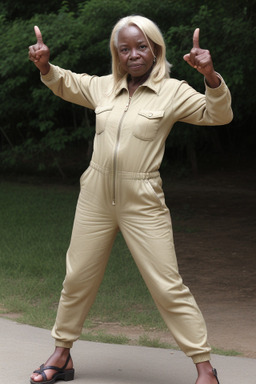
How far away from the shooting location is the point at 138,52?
384 centimetres

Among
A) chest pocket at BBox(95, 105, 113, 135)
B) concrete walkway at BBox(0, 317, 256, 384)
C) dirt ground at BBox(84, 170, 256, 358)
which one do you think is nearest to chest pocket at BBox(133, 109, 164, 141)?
chest pocket at BBox(95, 105, 113, 135)

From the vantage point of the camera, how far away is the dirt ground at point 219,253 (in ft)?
18.8

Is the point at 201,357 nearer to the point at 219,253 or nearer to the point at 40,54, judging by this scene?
the point at 40,54

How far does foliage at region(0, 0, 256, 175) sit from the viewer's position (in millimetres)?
9859

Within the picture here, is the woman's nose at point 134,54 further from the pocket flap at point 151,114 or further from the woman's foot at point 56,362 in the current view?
the woman's foot at point 56,362

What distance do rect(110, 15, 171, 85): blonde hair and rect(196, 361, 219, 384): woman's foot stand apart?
1.51 metres

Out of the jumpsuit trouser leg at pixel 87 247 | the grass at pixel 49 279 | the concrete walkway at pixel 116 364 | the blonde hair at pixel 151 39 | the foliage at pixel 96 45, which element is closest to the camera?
the blonde hair at pixel 151 39

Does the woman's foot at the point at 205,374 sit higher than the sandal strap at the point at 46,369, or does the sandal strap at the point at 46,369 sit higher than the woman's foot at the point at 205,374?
the woman's foot at the point at 205,374

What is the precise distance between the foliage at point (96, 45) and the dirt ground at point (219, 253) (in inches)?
56.5

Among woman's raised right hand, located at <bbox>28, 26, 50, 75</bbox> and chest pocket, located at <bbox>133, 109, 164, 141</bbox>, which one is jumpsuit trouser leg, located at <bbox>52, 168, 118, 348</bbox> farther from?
woman's raised right hand, located at <bbox>28, 26, 50, 75</bbox>

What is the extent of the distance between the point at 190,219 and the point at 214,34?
354 centimetres

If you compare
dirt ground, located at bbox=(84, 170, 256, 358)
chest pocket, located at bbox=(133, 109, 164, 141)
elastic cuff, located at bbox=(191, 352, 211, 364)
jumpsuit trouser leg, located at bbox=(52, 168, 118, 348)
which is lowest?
dirt ground, located at bbox=(84, 170, 256, 358)

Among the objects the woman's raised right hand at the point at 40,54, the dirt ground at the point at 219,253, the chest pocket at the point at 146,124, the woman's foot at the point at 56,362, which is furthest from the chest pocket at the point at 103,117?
the dirt ground at the point at 219,253

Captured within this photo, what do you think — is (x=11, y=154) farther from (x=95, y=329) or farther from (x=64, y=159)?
(x=95, y=329)
